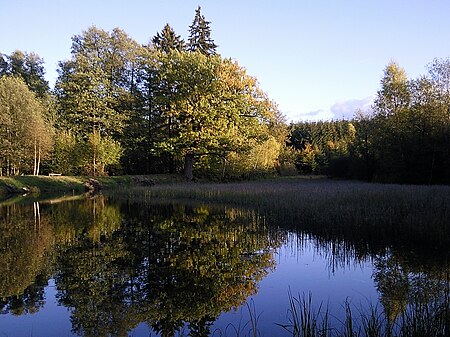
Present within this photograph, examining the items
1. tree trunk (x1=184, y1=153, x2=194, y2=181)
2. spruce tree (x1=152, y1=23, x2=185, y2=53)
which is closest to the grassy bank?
tree trunk (x1=184, y1=153, x2=194, y2=181)

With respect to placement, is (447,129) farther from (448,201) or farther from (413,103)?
(448,201)

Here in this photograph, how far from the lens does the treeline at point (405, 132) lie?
26281 millimetres

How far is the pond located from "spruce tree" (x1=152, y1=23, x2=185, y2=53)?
33.9 m

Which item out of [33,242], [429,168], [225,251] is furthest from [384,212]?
[429,168]

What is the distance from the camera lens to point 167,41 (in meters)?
42.6

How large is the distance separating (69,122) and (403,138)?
31575mm

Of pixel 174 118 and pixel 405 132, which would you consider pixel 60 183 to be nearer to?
pixel 174 118

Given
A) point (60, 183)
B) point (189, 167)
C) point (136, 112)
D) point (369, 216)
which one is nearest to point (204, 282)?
point (369, 216)

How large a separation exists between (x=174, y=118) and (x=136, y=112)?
19.9 ft

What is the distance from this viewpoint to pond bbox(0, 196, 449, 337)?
533cm

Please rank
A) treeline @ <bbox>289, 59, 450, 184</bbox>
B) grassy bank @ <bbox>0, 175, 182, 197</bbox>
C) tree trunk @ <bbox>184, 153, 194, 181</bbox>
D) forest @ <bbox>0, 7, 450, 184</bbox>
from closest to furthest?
treeline @ <bbox>289, 59, 450, 184</bbox>
forest @ <bbox>0, 7, 450, 184</bbox>
grassy bank @ <bbox>0, 175, 182, 197</bbox>
tree trunk @ <bbox>184, 153, 194, 181</bbox>

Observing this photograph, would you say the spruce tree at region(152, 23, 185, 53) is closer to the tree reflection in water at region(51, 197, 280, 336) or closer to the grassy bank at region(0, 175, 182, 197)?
the grassy bank at region(0, 175, 182, 197)

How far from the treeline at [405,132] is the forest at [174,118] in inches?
3.4

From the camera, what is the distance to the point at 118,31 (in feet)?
136
